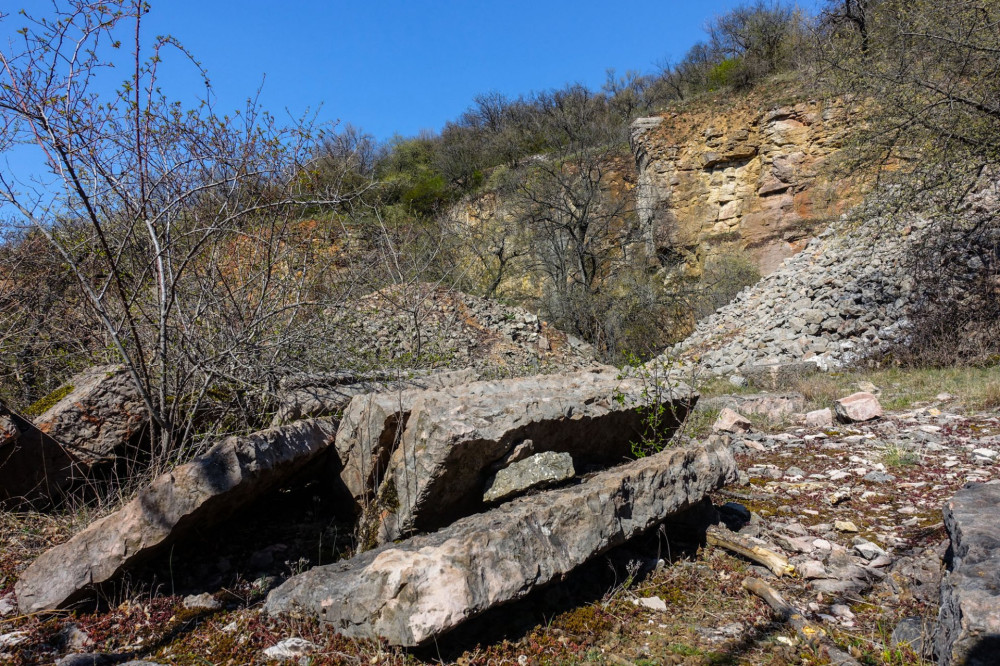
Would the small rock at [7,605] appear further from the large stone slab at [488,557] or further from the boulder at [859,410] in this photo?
the boulder at [859,410]

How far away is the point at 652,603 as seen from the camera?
274 cm

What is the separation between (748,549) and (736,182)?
19241 millimetres

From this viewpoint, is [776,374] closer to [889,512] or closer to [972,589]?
[889,512]

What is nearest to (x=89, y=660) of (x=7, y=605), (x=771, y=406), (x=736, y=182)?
(x=7, y=605)

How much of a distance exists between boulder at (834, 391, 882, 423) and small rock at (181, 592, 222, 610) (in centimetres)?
556

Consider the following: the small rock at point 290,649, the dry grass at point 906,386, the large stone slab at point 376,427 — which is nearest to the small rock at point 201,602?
the small rock at point 290,649

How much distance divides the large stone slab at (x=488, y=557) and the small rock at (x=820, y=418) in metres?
3.09

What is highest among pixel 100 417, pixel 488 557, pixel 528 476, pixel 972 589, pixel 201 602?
pixel 100 417

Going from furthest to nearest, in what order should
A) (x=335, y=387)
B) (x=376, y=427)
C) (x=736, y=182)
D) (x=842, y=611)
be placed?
(x=736, y=182) → (x=335, y=387) → (x=376, y=427) → (x=842, y=611)

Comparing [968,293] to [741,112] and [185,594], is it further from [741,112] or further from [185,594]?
[741,112]

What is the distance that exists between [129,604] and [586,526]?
2.22 metres

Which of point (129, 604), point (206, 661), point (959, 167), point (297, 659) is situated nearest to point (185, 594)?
point (129, 604)

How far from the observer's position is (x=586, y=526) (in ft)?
8.93

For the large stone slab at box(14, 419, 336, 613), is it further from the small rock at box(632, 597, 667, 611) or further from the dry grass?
the dry grass
